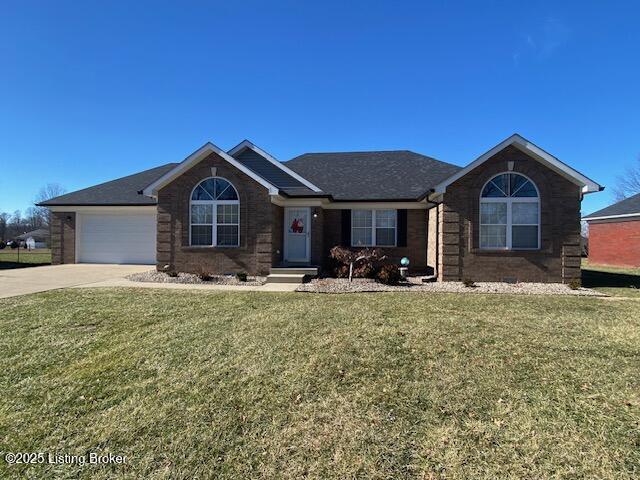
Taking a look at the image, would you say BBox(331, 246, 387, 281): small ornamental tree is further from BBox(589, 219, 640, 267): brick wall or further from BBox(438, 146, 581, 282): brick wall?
BBox(589, 219, 640, 267): brick wall

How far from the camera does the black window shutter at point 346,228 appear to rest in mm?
15695

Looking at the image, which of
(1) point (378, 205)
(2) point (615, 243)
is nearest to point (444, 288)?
(1) point (378, 205)

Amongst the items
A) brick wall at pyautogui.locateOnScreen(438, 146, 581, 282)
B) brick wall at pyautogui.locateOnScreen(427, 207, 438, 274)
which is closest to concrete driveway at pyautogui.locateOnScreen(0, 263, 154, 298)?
brick wall at pyautogui.locateOnScreen(427, 207, 438, 274)

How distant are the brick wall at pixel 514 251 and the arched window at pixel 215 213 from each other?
26.0ft

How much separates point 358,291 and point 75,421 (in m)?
8.20

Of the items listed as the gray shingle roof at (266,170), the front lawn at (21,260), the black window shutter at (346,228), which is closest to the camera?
the gray shingle roof at (266,170)

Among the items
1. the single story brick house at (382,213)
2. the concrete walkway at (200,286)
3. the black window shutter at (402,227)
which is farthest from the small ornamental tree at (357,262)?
the black window shutter at (402,227)

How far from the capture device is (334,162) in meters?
19.8

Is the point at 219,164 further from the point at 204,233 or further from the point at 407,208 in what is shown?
the point at 407,208

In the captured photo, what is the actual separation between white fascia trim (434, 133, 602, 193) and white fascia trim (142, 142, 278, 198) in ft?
22.2

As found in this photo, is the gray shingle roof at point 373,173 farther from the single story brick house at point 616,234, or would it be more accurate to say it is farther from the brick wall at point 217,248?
the single story brick house at point 616,234

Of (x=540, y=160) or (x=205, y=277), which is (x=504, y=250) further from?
(x=205, y=277)

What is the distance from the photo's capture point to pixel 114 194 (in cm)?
1948

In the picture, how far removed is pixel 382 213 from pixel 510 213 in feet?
16.7
